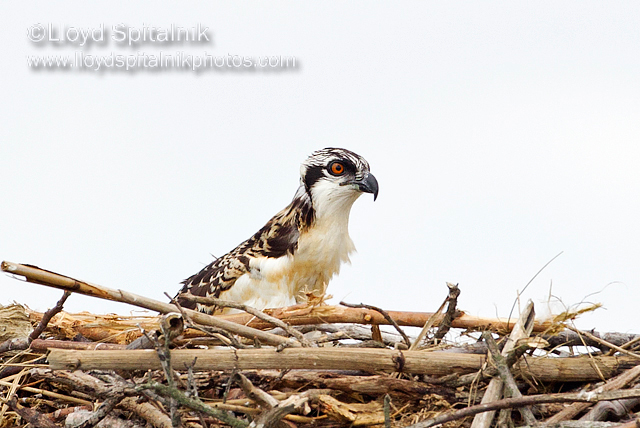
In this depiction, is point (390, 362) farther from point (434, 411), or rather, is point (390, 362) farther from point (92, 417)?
point (92, 417)

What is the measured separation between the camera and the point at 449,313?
13.0ft

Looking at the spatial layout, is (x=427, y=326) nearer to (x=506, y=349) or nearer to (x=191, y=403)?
(x=506, y=349)

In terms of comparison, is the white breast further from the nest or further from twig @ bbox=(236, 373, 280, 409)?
twig @ bbox=(236, 373, 280, 409)

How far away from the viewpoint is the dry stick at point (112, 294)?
3.33 meters

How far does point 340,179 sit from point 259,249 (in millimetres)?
779

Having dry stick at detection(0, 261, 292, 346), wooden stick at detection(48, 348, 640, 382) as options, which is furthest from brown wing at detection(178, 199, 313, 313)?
wooden stick at detection(48, 348, 640, 382)

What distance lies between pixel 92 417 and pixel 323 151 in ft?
9.42

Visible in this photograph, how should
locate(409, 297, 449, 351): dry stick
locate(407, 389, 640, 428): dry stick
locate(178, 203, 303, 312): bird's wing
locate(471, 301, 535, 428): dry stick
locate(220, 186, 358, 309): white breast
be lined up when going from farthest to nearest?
locate(178, 203, 303, 312): bird's wing, locate(220, 186, 358, 309): white breast, locate(409, 297, 449, 351): dry stick, locate(471, 301, 535, 428): dry stick, locate(407, 389, 640, 428): dry stick

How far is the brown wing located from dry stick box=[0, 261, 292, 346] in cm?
188

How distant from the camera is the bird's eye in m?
5.69

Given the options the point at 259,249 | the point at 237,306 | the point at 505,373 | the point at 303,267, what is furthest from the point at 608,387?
the point at 259,249

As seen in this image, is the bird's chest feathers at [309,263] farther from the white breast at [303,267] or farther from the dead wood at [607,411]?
the dead wood at [607,411]

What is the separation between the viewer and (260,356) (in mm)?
3408

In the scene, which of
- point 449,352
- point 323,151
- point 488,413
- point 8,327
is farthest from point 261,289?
point 488,413
